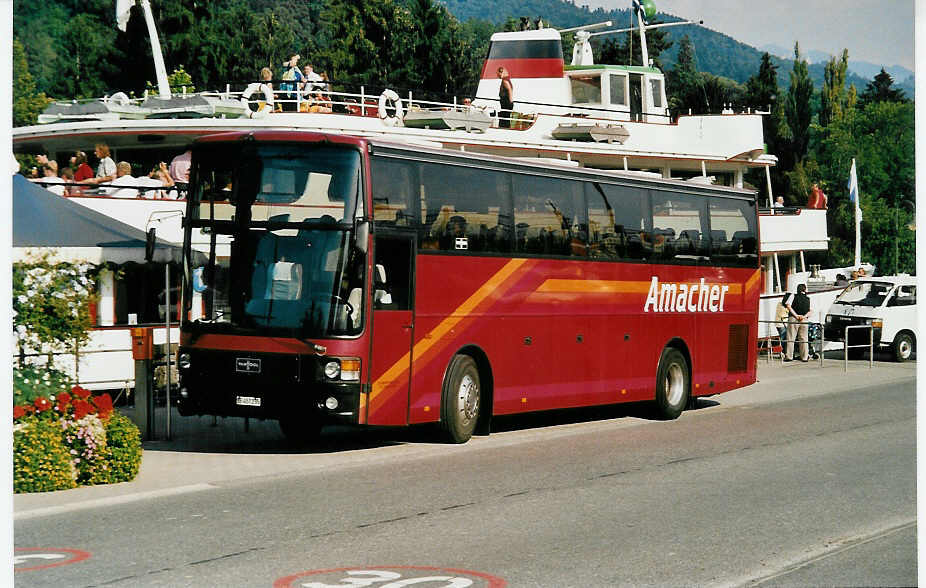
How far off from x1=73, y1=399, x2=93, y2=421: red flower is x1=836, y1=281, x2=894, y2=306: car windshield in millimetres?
24953

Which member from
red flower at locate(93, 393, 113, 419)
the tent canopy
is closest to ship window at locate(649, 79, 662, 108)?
the tent canopy

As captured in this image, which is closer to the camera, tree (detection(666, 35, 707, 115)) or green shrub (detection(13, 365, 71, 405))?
green shrub (detection(13, 365, 71, 405))

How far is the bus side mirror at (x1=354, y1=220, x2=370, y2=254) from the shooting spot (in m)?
15.2

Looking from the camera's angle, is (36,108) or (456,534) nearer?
(456,534)

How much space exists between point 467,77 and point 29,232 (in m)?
62.5

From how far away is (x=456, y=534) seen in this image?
10.5 m

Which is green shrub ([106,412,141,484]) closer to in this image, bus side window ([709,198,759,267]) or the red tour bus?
the red tour bus

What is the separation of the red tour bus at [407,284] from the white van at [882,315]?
15.1m

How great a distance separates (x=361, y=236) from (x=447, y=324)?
1.99m

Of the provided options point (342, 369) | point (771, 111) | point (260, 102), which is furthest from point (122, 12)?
point (771, 111)

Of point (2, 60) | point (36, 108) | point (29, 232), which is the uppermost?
point (36, 108)

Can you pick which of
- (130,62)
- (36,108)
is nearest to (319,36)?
(130,62)

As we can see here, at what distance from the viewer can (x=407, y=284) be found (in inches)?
628

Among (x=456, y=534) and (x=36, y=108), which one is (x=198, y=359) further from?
(x=36, y=108)
